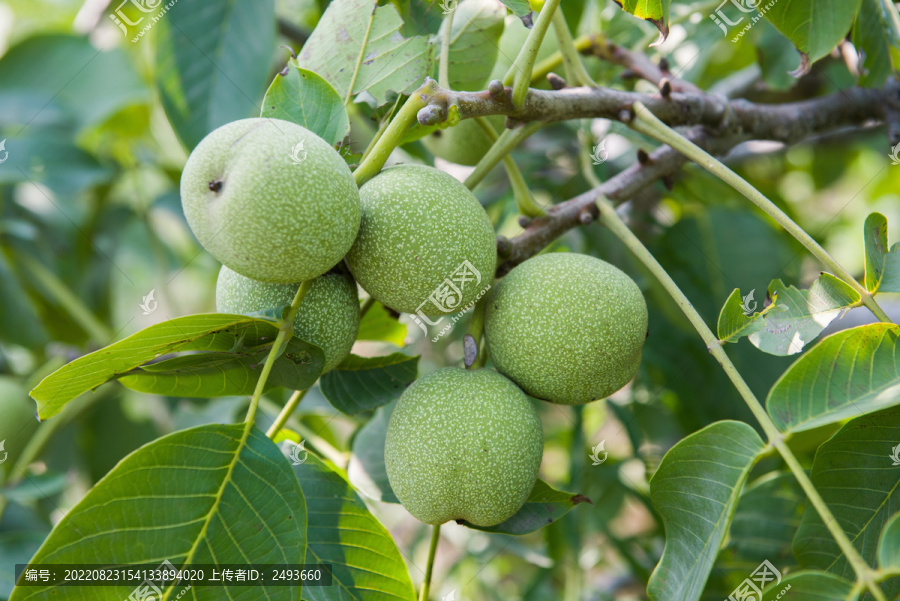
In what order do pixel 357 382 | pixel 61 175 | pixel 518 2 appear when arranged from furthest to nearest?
pixel 61 175, pixel 357 382, pixel 518 2

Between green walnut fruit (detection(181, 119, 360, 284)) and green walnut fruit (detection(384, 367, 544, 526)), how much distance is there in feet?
0.94

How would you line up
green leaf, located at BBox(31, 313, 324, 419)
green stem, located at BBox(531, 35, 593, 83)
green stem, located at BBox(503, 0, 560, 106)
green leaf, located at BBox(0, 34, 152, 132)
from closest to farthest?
1. green leaf, located at BBox(31, 313, 324, 419)
2. green stem, located at BBox(503, 0, 560, 106)
3. green stem, located at BBox(531, 35, 593, 83)
4. green leaf, located at BBox(0, 34, 152, 132)

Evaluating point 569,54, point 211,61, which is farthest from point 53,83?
point 569,54

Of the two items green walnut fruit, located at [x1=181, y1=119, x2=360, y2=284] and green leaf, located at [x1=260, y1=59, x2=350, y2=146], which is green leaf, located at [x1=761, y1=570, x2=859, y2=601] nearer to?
green walnut fruit, located at [x1=181, y1=119, x2=360, y2=284]

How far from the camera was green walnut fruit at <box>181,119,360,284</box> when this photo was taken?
2.74ft

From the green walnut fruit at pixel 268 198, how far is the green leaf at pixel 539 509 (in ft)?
1.70

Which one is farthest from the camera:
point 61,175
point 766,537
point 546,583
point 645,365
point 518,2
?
point 546,583

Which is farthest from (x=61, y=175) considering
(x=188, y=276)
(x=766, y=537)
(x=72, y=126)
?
(x=766, y=537)

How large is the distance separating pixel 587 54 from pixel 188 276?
2.32m

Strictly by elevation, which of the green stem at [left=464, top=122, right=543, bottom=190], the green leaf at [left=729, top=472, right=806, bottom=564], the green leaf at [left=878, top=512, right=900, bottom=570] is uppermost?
the green stem at [left=464, top=122, right=543, bottom=190]

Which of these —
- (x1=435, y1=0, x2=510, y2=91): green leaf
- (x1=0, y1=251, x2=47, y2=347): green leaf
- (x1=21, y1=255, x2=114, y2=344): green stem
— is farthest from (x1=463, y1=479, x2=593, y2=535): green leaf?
(x1=0, y1=251, x2=47, y2=347): green leaf

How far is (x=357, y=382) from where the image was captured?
1215mm

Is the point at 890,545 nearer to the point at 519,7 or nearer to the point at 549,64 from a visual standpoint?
the point at 519,7

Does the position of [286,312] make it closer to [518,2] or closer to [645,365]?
[518,2]
